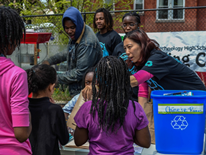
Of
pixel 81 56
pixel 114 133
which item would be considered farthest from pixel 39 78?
pixel 81 56

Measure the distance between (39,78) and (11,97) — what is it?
0.53m

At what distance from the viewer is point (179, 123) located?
194 centimetres

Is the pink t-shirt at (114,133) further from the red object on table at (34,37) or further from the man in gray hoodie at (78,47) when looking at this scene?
the red object on table at (34,37)

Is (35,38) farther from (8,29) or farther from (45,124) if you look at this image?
(8,29)

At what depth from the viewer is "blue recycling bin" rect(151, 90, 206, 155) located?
189cm

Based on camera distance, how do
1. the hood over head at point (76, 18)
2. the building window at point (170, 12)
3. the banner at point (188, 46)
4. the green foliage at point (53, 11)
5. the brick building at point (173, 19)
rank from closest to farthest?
1. the hood over head at point (76, 18)
2. the banner at point (188, 46)
3. the green foliage at point (53, 11)
4. the brick building at point (173, 19)
5. the building window at point (170, 12)

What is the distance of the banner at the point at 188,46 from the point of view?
19.6 feet

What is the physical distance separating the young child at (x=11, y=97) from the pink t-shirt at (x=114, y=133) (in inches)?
14.1

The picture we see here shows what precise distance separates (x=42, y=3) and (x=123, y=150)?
696 cm

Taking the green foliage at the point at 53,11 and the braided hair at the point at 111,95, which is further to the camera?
the green foliage at the point at 53,11

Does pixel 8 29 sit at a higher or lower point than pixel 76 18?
lower

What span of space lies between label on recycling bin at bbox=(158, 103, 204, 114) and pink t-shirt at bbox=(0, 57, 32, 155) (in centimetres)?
98

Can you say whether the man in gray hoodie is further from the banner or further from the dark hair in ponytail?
the banner

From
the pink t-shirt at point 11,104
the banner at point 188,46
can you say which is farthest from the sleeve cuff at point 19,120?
the banner at point 188,46
